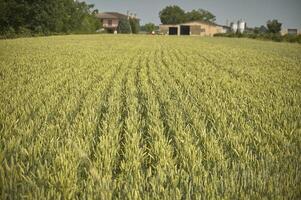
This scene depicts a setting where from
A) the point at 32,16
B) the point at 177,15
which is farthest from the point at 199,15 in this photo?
the point at 32,16

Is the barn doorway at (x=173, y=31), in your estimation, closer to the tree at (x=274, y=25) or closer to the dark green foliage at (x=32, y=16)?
the tree at (x=274, y=25)

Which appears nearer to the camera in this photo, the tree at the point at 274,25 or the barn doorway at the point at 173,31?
the tree at the point at 274,25

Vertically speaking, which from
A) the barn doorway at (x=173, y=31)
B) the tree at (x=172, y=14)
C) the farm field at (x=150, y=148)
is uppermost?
Result: the tree at (x=172, y=14)

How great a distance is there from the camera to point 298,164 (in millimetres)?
3555

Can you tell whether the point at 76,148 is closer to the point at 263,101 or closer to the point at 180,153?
the point at 180,153

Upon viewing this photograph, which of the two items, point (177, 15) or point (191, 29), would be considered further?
point (177, 15)

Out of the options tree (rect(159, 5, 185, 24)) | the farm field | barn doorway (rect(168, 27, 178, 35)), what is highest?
tree (rect(159, 5, 185, 24))

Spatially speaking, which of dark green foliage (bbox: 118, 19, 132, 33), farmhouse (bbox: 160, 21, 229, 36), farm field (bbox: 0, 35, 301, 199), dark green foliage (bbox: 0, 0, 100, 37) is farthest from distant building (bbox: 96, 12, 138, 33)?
farm field (bbox: 0, 35, 301, 199)

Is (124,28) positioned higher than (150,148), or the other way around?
(124,28)

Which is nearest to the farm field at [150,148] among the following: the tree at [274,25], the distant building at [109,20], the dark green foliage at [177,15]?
→ the tree at [274,25]

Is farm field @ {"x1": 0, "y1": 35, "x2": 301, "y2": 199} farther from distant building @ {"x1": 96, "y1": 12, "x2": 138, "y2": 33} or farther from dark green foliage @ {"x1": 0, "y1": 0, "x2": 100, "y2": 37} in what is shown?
distant building @ {"x1": 96, "y1": 12, "x2": 138, "y2": 33}

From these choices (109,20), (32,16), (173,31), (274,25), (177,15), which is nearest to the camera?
(32,16)

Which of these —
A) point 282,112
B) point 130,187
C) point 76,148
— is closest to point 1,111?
point 76,148

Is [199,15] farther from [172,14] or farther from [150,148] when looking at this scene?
[150,148]
